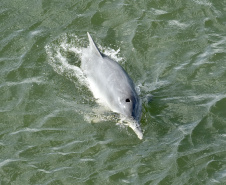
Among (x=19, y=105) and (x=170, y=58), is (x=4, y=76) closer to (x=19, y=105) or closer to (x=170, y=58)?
(x=19, y=105)

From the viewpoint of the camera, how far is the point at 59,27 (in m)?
12.8

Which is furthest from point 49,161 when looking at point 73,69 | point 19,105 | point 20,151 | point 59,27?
point 59,27

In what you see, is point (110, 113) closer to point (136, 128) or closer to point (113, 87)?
point (113, 87)

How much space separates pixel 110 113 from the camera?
9.84 metres

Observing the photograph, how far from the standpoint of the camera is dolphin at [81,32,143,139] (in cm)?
942

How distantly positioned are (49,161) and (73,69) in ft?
9.92

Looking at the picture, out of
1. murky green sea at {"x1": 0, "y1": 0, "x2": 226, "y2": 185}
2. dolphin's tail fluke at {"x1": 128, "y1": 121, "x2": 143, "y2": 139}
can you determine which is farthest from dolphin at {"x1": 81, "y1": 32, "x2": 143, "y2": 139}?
murky green sea at {"x1": 0, "y1": 0, "x2": 226, "y2": 185}

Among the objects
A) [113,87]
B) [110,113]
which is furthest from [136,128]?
[113,87]

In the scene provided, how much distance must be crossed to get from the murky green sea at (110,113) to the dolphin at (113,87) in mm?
256

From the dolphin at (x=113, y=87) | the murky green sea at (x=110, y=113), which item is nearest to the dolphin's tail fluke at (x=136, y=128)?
the dolphin at (x=113, y=87)

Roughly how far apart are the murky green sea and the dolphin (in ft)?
0.84

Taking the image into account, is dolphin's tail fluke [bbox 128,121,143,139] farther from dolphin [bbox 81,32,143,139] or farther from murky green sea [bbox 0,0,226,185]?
murky green sea [bbox 0,0,226,185]

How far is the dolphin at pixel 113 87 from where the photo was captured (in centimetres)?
942

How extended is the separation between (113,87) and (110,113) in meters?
0.57
